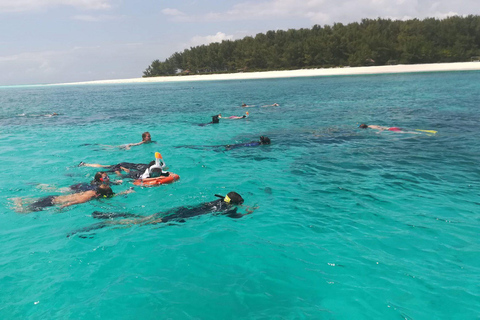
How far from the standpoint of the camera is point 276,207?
31.1 feet

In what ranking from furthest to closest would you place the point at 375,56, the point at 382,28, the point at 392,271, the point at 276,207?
the point at 382,28, the point at 375,56, the point at 276,207, the point at 392,271

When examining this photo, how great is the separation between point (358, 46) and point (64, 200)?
97421 mm

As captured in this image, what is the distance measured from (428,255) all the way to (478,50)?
10259 cm

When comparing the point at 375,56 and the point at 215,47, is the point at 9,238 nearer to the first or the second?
the point at 375,56

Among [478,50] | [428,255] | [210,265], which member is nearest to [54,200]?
[210,265]

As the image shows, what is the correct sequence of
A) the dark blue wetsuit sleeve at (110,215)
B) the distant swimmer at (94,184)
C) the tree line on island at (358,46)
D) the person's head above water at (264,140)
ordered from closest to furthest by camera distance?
the dark blue wetsuit sleeve at (110,215) < the distant swimmer at (94,184) < the person's head above water at (264,140) < the tree line on island at (358,46)

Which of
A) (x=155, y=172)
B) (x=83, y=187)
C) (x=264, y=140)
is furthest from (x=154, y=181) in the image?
(x=264, y=140)

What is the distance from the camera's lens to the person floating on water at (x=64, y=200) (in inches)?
391

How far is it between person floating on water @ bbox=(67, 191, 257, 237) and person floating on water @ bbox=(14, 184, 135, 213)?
91cm

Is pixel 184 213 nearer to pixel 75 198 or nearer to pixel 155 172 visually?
pixel 155 172

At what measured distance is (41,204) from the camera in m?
9.94

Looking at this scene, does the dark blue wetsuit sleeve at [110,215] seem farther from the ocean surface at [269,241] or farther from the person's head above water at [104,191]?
the person's head above water at [104,191]

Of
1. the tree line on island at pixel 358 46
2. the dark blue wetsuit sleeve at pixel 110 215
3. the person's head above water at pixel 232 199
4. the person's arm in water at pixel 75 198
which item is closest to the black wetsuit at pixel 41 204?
the person's arm in water at pixel 75 198

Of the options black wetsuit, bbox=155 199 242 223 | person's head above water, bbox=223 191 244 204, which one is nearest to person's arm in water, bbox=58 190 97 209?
black wetsuit, bbox=155 199 242 223
